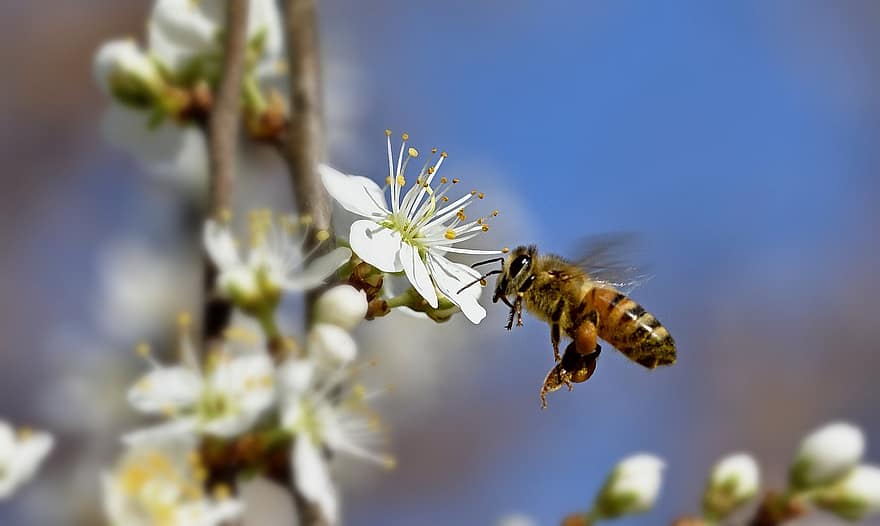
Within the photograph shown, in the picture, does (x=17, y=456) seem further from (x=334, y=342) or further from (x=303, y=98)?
(x=303, y=98)

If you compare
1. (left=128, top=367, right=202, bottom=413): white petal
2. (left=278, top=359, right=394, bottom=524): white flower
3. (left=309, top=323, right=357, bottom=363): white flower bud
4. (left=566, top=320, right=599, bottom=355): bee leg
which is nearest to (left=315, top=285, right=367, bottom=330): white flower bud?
(left=309, top=323, right=357, bottom=363): white flower bud

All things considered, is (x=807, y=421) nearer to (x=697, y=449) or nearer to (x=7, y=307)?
(x=697, y=449)

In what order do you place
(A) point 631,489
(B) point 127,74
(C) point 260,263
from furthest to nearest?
(B) point 127,74 < (A) point 631,489 < (C) point 260,263

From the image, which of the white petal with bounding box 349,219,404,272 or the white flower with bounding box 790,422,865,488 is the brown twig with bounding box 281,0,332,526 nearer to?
the white petal with bounding box 349,219,404,272

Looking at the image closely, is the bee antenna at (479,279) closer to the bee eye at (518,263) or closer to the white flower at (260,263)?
the bee eye at (518,263)

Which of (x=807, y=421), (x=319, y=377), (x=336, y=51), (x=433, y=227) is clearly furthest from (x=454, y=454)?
(x=433, y=227)

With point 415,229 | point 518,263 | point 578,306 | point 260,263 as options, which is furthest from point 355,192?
point 260,263
